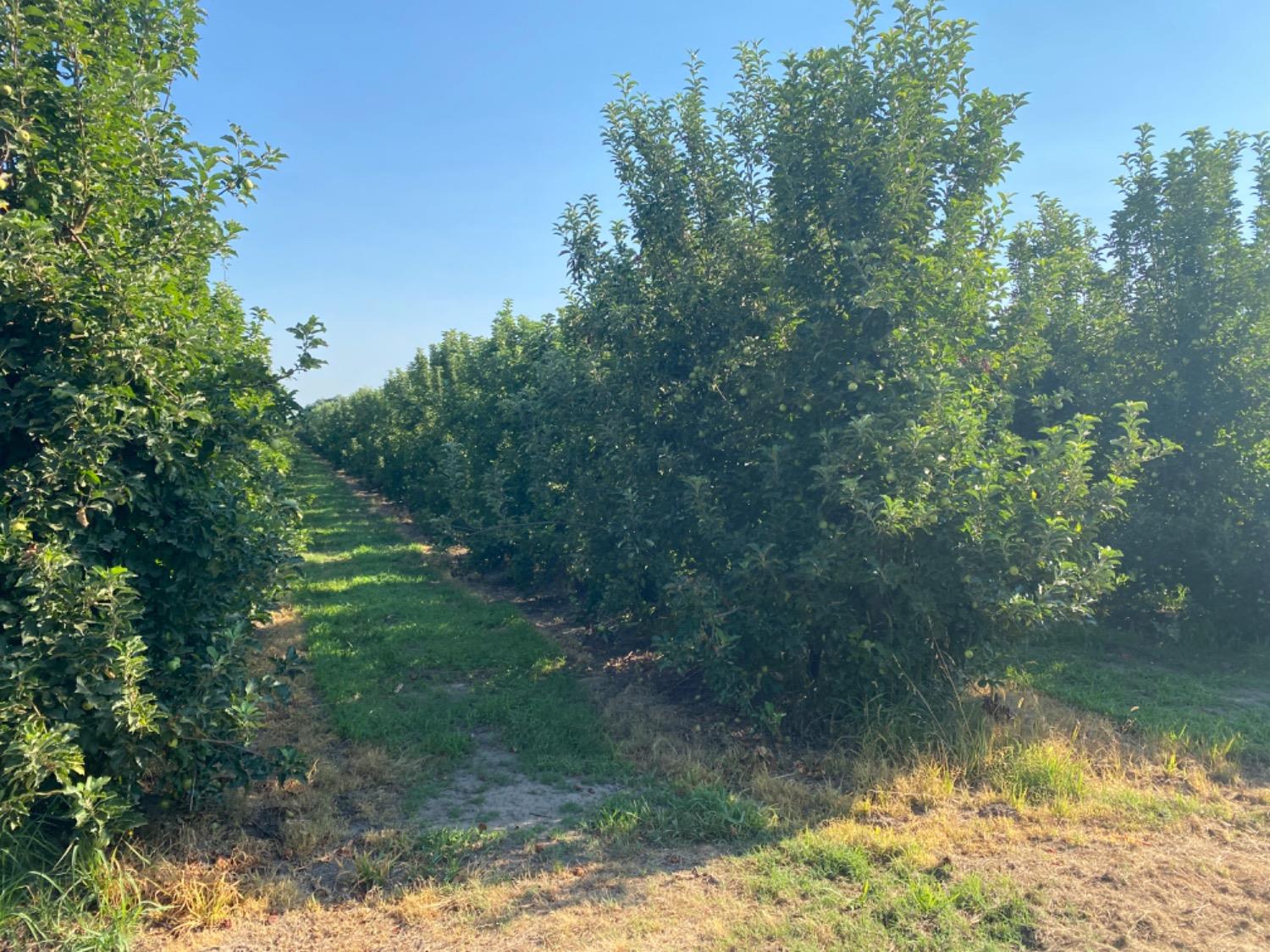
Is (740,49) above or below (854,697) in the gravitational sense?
above

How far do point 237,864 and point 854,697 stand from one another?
4.06 metres

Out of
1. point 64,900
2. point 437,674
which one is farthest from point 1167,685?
point 64,900

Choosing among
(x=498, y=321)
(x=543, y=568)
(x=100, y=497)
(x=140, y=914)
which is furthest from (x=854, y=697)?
(x=498, y=321)

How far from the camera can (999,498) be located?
17.9 feet

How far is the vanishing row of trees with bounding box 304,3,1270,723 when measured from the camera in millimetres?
5297

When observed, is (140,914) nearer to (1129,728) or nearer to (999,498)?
(999,498)

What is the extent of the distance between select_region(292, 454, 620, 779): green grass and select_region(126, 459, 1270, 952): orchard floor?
39 mm

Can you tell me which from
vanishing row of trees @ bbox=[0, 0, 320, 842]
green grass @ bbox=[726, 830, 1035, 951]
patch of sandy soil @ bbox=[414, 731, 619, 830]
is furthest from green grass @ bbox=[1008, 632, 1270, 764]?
vanishing row of trees @ bbox=[0, 0, 320, 842]

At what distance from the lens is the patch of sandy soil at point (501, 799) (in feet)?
15.1

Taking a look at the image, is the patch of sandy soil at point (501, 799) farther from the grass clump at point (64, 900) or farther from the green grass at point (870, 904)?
the grass clump at point (64, 900)

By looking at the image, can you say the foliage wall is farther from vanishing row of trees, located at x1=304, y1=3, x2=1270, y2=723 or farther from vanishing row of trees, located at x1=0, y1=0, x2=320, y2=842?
vanishing row of trees, located at x1=0, y1=0, x2=320, y2=842

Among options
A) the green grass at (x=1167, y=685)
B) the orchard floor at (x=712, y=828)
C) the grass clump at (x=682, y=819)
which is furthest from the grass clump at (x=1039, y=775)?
the grass clump at (x=682, y=819)

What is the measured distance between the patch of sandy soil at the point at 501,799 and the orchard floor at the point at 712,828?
0.06 feet

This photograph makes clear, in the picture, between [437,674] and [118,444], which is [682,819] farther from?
[437,674]
